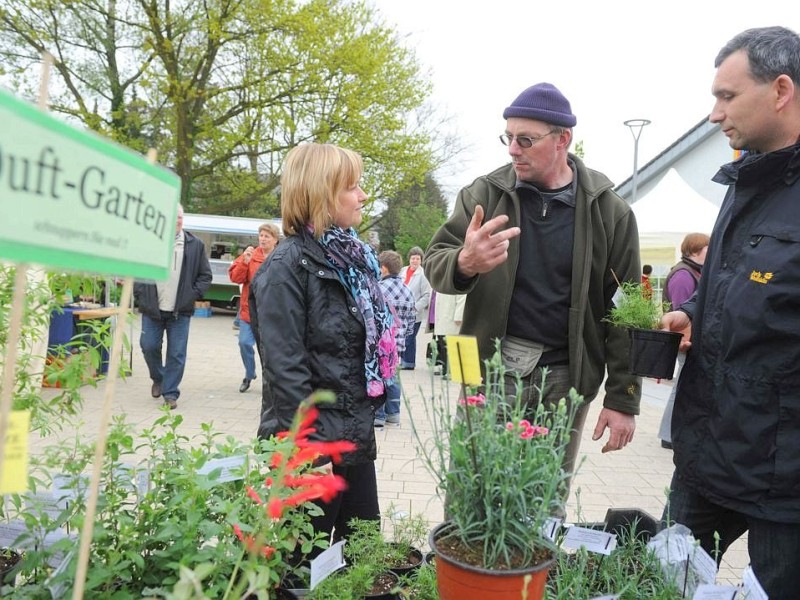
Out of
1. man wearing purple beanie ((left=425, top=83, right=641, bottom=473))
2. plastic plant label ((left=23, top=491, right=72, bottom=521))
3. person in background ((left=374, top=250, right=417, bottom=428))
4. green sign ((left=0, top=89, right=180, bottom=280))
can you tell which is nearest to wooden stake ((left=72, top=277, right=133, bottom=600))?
green sign ((left=0, top=89, right=180, bottom=280))

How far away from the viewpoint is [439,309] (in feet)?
23.3

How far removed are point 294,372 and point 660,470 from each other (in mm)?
4174

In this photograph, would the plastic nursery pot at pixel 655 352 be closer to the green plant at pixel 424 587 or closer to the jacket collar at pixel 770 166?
the jacket collar at pixel 770 166

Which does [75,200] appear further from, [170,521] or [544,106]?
[544,106]

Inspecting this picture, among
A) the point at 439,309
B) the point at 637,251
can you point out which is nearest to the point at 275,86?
the point at 439,309

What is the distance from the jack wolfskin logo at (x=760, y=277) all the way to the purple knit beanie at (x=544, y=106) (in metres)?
0.96

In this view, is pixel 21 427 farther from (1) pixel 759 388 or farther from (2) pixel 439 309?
(2) pixel 439 309

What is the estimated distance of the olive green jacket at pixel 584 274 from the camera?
244 centimetres

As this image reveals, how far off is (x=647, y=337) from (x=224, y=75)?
55.1 ft

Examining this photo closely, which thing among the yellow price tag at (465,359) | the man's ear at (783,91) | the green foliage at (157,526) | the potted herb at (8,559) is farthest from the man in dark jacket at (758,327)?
the potted herb at (8,559)

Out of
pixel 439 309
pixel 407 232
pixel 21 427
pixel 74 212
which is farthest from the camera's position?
pixel 407 232

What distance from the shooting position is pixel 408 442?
565cm

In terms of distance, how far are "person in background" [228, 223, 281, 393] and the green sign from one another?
20.0 feet

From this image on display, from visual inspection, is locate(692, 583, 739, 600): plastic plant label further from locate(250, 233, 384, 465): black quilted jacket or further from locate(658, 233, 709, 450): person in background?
locate(658, 233, 709, 450): person in background
